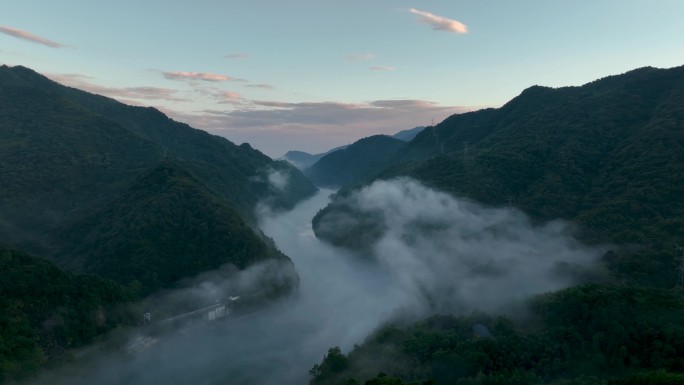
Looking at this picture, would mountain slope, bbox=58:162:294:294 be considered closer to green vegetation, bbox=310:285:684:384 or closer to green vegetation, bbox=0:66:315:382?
green vegetation, bbox=0:66:315:382

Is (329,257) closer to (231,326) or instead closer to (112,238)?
(231,326)

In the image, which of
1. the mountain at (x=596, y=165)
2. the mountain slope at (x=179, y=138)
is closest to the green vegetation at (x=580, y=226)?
the mountain at (x=596, y=165)

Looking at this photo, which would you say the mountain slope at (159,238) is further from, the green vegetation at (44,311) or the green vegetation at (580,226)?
the green vegetation at (580,226)

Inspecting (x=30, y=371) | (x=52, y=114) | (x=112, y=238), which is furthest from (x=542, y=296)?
(x=52, y=114)

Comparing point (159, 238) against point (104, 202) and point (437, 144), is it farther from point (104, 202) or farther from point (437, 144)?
point (437, 144)

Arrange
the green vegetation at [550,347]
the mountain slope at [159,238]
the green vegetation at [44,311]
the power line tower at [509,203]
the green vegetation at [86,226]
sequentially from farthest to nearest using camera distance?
1. the power line tower at [509,203]
2. the mountain slope at [159,238]
3. the green vegetation at [86,226]
4. the green vegetation at [44,311]
5. the green vegetation at [550,347]

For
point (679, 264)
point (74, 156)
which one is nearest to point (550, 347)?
point (679, 264)
